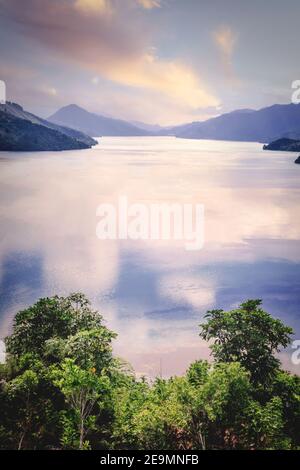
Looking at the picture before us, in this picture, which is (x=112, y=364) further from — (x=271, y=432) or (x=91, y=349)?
(x=271, y=432)

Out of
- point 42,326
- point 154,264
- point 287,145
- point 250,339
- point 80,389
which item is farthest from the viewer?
point 287,145

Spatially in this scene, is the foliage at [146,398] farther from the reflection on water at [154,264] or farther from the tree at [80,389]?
the reflection on water at [154,264]

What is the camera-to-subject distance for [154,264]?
32.7 m

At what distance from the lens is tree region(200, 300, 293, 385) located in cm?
1127

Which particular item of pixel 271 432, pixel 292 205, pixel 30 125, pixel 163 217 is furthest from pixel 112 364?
pixel 30 125

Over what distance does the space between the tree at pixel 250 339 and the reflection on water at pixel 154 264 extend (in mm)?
6981

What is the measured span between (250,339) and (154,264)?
70.6 feet

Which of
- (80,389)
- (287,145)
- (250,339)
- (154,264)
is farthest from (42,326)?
(287,145)

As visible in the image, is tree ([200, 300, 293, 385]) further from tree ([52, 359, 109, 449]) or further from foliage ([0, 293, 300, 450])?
tree ([52, 359, 109, 449])

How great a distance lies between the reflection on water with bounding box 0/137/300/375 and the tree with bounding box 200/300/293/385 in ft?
22.9

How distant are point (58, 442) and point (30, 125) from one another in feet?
425

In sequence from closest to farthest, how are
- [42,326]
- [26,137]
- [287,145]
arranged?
[42,326]
[26,137]
[287,145]

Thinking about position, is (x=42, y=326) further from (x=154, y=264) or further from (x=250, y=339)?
(x=154, y=264)

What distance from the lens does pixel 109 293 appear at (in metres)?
Result: 27.2
